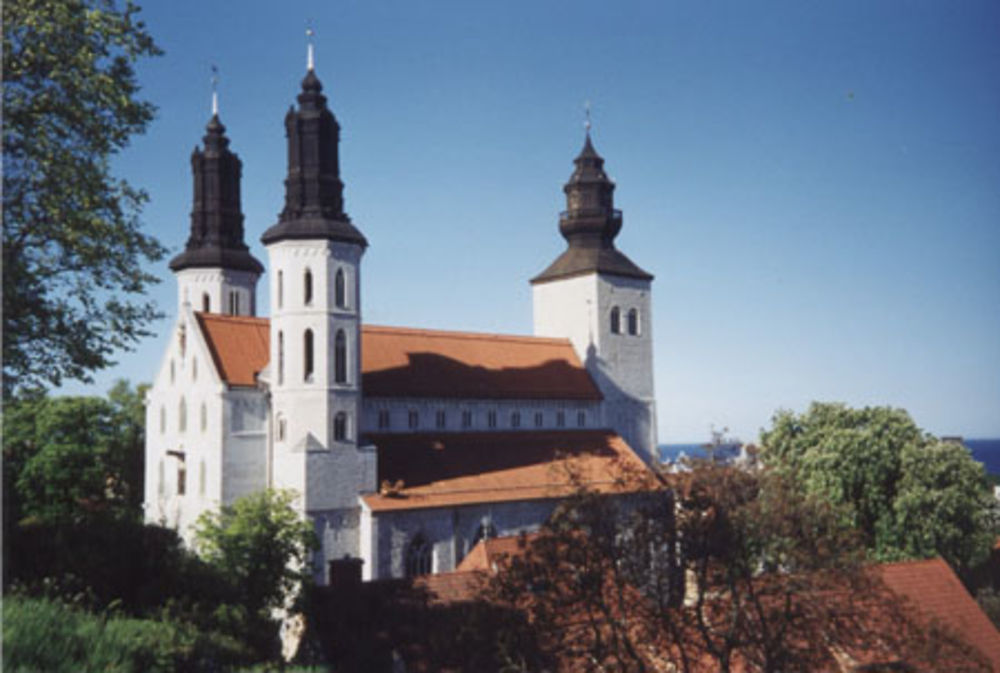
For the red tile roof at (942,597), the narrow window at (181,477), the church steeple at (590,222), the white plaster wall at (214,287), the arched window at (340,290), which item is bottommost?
the red tile roof at (942,597)

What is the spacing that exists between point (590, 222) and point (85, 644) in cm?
3920

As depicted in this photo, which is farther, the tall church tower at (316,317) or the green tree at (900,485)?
the green tree at (900,485)

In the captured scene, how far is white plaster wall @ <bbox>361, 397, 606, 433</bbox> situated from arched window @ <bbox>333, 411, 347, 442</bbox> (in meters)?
2.39

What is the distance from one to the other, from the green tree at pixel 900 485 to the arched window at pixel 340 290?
1859 centimetres

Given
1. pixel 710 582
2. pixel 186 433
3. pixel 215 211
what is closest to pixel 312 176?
pixel 186 433

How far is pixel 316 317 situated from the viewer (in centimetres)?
3341

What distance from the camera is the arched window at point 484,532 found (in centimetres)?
3434

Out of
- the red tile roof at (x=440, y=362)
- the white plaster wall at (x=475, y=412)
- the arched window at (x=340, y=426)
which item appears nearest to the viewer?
the arched window at (x=340, y=426)

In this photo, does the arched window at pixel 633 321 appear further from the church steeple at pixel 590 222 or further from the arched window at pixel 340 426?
the arched window at pixel 340 426

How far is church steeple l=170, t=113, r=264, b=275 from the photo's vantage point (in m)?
45.6

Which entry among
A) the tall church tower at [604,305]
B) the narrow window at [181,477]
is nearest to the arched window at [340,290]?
the narrow window at [181,477]

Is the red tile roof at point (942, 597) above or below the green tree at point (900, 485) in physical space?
below

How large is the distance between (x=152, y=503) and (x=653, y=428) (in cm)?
2558

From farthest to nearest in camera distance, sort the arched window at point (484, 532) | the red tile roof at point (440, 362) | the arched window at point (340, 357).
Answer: the red tile roof at point (440, 362)
the arched window at point (484, 532)
the arched window at point (340, 357)
